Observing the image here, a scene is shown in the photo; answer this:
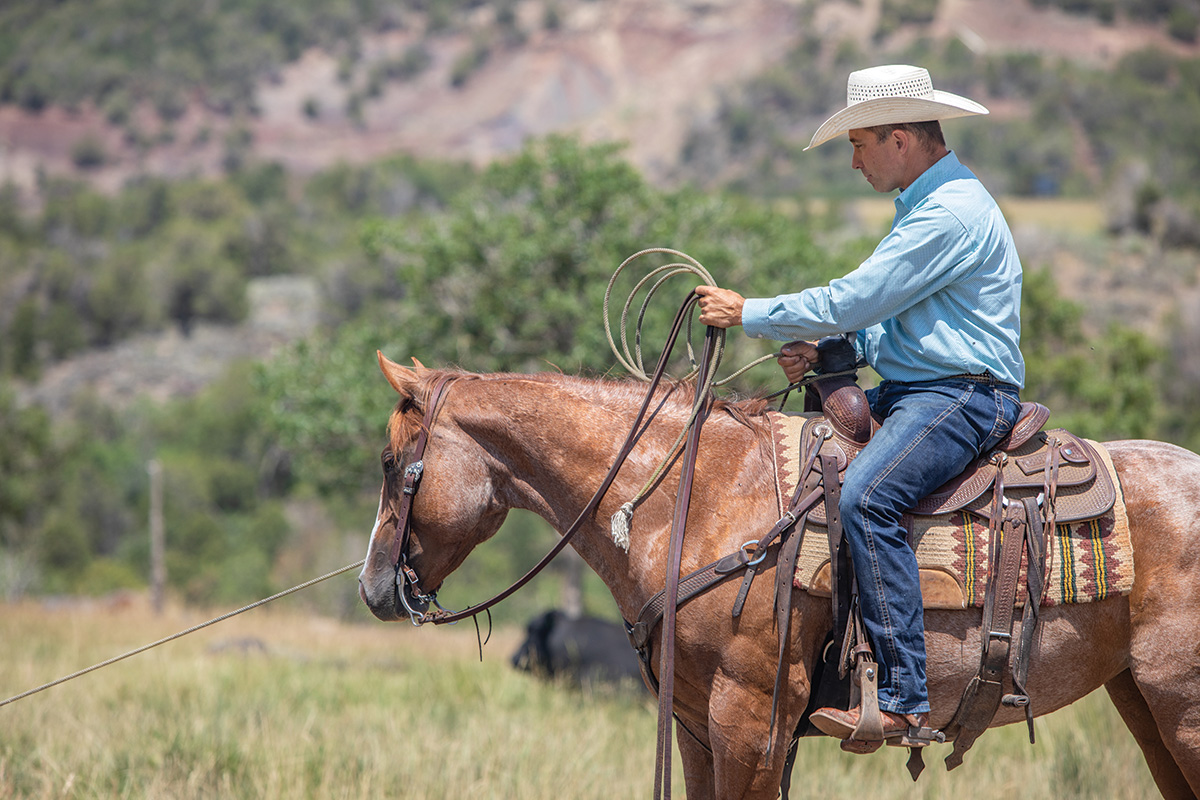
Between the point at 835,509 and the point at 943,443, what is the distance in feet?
1.36

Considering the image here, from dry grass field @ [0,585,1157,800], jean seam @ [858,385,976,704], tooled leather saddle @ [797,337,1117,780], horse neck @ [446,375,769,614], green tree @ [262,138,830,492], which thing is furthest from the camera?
green tree @ [262,138,830,492]

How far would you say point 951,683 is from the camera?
132 inches

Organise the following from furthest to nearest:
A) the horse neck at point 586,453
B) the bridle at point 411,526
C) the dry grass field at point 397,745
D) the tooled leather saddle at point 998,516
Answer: the dry grass field at point 397,745, the bridle at point 411,526, the horse neck at point 586,453, the tooled leather saddle at point 998,516

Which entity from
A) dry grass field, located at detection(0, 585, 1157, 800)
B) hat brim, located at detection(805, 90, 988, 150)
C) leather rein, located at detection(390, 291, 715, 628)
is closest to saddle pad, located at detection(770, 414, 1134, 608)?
leather rein, located at detection(390, 291, 715, 628)

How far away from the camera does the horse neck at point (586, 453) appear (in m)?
3.53

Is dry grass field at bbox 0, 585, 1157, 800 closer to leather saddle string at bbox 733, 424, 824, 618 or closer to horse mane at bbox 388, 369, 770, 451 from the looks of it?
horse mane at bbox 388, 369, 770, 451

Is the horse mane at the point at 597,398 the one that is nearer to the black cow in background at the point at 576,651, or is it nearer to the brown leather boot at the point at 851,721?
the brown leather boot at the point at 851,721

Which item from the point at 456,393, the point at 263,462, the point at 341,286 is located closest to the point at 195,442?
the point at 263,462

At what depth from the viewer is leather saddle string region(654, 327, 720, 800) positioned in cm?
331

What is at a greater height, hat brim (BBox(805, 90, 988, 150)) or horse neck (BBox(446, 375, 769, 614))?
hat brim (BBox(805, 90, 988, 150))

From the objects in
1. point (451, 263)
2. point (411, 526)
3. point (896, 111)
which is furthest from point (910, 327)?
point (451, 263)

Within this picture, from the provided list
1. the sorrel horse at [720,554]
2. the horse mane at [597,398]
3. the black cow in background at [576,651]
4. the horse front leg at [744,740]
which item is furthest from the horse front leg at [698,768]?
the black cow in background at [576,651]

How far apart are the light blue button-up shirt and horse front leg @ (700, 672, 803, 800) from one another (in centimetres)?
123

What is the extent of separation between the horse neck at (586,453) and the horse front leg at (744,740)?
456 millimetres
